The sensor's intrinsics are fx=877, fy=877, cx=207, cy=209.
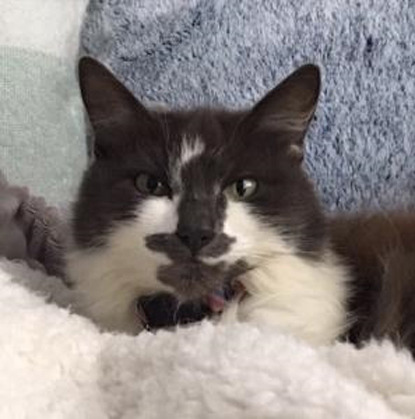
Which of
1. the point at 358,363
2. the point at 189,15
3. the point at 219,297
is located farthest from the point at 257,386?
the point at 189,15

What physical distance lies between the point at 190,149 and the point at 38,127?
0.65 m

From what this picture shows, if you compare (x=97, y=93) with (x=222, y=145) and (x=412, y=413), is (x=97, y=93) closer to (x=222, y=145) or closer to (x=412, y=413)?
(x=222, y=145)

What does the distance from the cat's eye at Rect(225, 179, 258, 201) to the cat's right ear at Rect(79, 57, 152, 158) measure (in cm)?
15

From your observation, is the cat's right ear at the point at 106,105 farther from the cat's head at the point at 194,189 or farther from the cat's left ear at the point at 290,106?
the cat's left ear at the point at 290,106

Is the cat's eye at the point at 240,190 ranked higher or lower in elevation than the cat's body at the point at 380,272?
higher

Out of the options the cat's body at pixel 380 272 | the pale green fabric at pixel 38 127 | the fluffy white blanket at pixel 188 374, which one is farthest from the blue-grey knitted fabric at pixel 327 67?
the fluffy white blanket at pixel 188 374

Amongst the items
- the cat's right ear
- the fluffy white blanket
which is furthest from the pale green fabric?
the fluffy white blanket

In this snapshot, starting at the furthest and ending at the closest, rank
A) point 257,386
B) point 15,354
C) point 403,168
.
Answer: point 403,168 < point 15,354 < point 257,386

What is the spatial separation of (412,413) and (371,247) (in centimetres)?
46

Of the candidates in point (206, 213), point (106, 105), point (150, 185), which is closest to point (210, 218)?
point (206, 213)

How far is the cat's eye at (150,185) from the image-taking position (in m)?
1.10

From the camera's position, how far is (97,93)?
1183 mm

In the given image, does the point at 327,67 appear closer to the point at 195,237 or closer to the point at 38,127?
the point at 38,127

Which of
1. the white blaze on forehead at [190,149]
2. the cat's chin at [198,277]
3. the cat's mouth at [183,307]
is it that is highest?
the white blaze on forehead at [190,149]
